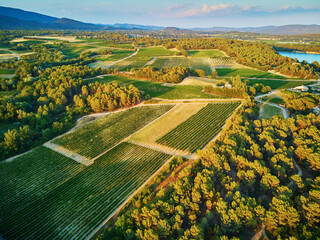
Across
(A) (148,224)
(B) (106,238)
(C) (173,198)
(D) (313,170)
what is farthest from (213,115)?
(B) (106,238)

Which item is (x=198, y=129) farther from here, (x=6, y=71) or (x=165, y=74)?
(x=6, y=71)

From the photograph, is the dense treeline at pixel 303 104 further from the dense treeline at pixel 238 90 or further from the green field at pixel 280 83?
the green field at pixel 280 83

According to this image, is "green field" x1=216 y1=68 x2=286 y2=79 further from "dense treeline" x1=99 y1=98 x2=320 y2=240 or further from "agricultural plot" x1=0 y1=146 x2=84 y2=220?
"agricultural plot" x1=0 y1=146 x2=84 y2=220

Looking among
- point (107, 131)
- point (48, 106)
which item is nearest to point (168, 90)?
point (107, 131)

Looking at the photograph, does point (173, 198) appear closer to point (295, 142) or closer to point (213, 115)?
point (295, 142)

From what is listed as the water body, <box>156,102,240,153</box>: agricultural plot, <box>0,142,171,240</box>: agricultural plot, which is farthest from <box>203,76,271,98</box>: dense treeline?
the water body

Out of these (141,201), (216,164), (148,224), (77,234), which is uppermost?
(216,164)
